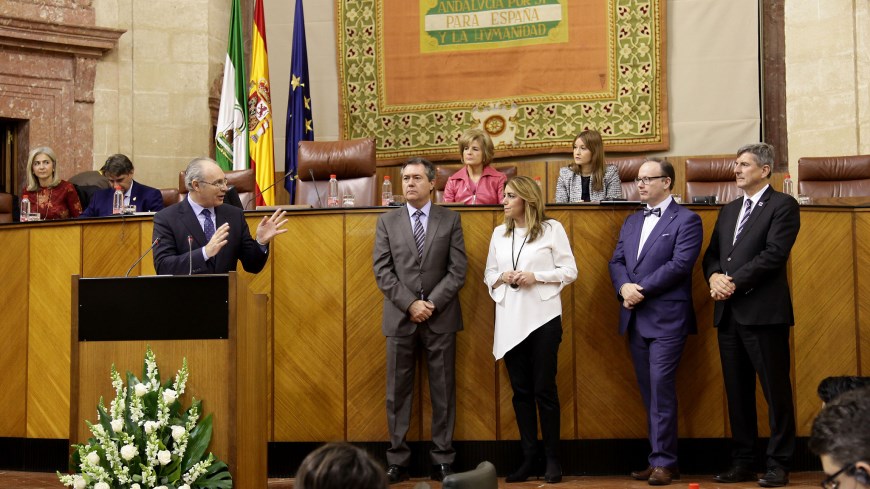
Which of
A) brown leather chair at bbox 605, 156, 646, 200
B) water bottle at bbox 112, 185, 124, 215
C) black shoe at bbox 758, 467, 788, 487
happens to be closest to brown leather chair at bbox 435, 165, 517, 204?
brown leather chair at bbox 605, 156, 646, 200

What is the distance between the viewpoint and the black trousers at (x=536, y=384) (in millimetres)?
5324

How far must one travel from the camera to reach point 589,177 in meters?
6.20

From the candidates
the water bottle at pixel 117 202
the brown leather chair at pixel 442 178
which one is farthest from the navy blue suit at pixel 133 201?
the brown leather chair at pixel 442 178

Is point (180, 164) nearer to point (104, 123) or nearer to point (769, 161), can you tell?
point (104, 123)

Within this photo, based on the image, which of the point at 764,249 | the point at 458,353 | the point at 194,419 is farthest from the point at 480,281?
the point at 194,419

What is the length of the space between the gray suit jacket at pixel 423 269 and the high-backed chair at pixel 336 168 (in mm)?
1759

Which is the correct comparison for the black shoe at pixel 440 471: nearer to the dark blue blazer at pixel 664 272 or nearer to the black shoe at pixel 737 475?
the dark blue blazer at pixel 664 272

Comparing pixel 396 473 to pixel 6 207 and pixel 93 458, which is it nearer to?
pixel 93 458

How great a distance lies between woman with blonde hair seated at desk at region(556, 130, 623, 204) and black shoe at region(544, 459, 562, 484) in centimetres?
153

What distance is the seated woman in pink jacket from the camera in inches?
248

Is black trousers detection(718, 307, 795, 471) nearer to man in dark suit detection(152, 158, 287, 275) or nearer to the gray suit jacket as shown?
the gray suit jacket

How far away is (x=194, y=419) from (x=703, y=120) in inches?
226

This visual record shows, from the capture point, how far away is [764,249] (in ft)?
17.2

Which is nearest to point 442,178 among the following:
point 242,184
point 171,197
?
point 242,184
